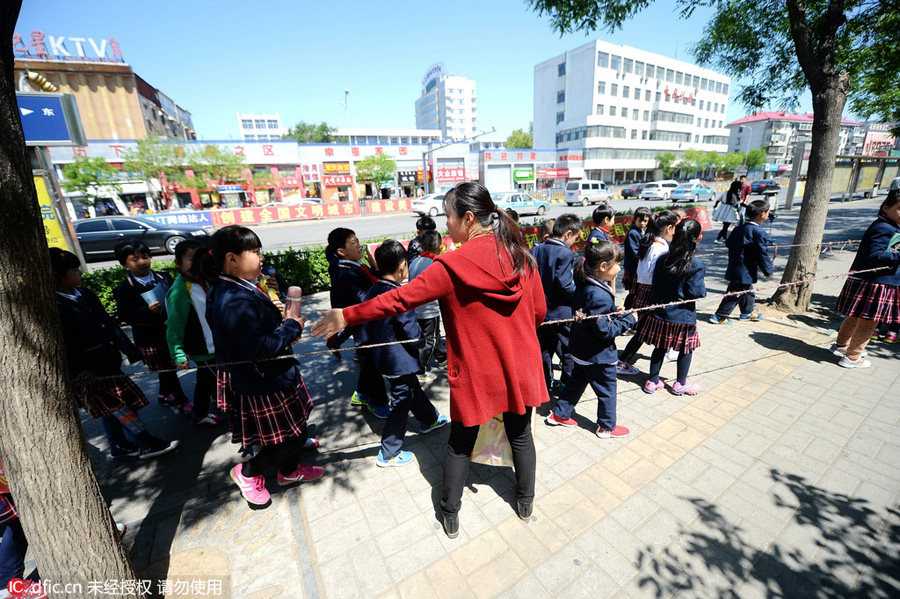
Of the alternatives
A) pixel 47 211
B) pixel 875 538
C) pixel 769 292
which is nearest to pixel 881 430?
pixel 875 538

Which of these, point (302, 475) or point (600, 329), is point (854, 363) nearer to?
point (600, 329)

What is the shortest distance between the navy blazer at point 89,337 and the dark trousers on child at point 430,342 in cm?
259

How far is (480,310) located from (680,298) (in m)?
2.88

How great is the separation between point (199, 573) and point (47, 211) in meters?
7.55

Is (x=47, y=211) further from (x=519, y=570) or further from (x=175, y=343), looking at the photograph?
(x=519, y=570)

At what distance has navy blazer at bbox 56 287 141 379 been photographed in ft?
9.24

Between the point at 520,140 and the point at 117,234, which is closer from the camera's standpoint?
the point at 117,234

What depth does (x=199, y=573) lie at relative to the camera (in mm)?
2357

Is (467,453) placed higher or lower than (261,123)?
lower

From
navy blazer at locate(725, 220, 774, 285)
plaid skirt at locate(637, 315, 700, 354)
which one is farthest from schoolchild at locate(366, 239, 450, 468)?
navy blazer at locate(725, 220, 774, 285)

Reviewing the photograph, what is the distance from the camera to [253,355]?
228cm

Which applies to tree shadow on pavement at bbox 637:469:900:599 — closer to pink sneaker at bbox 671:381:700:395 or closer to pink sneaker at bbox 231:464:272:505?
pink sneaker at bbox 671:381:700:395

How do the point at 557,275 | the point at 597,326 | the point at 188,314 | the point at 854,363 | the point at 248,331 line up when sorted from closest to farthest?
the point at 248,331 → the point at 597,326 → the point at 188,314 → the point at 557,275 → the point at 854,363

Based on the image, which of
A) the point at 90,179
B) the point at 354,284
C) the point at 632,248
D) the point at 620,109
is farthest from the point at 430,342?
the point at 620,109
